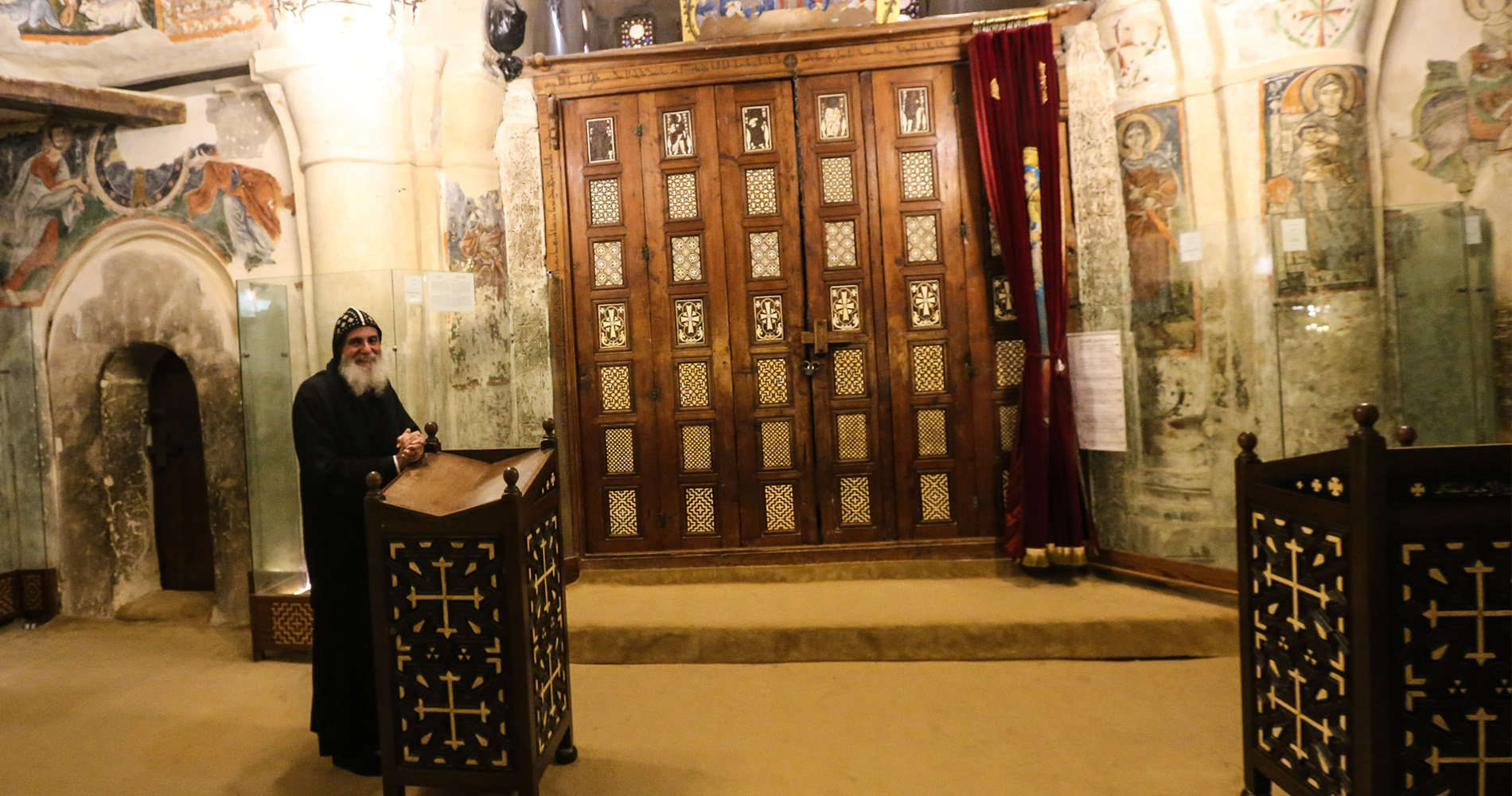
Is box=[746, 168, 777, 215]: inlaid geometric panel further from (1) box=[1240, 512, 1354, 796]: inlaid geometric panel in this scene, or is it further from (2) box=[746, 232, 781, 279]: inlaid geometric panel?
(1) box=[1240, 512, 1354, 796]: inlaid geometric panel

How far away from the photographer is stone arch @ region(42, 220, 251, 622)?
5523mm

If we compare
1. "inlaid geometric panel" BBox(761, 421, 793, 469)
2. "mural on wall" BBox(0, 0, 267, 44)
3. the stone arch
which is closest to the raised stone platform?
"inlaid geometric panel" BBox(761, 421, 793, 469)

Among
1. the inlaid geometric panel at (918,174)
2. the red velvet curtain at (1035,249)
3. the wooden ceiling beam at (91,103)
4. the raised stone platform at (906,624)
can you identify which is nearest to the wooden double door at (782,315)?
the inlaid geometric panel at (918,174)

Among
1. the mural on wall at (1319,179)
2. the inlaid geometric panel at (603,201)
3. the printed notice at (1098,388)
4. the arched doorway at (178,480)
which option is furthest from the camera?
the arched doorway at (178,480)

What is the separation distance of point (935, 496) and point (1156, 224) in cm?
210

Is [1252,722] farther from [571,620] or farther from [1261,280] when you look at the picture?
[571,620]

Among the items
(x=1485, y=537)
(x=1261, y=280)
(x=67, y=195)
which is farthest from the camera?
(x=67, y=195)

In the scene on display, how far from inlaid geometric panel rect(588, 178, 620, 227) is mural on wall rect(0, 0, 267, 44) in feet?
8.27

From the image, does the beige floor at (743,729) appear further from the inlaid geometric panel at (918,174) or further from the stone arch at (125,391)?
the inlaid geometric panel at (918,174)

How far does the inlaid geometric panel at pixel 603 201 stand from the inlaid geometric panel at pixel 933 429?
2373mm

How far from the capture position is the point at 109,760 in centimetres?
351

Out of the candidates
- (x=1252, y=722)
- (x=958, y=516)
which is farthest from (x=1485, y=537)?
(x=958, y=516)

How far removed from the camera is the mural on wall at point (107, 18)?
17.6 feet

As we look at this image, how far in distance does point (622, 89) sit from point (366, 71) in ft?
5.12
